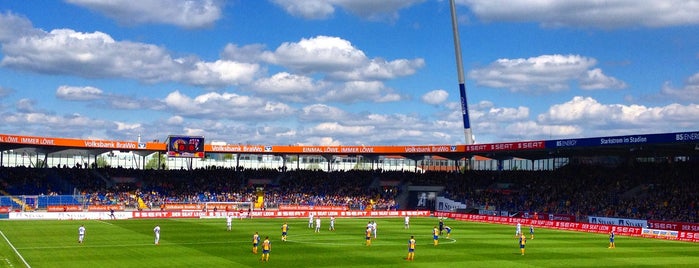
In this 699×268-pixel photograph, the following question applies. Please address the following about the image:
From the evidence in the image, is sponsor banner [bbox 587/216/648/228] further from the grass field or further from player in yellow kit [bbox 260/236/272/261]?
player in yellow kit [bbox 260/236/272/261]

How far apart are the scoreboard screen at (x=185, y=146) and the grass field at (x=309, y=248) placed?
77.7 ft

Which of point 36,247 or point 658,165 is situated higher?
point 658,165

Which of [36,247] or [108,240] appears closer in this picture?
[36,247]

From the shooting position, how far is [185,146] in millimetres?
92938

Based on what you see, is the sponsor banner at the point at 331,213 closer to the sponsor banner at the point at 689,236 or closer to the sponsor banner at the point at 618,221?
the sponsor banner at the point at 618,221

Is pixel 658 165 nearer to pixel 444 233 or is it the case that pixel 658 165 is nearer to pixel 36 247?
pixel 444 233

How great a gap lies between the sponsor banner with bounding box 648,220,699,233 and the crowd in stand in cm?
188

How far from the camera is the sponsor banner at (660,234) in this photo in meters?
61.7

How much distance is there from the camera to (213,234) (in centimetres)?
5859

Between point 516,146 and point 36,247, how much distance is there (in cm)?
5777

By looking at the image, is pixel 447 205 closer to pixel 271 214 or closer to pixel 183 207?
pixel 271 214

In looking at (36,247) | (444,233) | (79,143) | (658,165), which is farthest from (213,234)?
(658,165)

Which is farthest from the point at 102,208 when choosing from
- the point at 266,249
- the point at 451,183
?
the point at 266,249

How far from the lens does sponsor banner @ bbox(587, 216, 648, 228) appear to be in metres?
71.5
